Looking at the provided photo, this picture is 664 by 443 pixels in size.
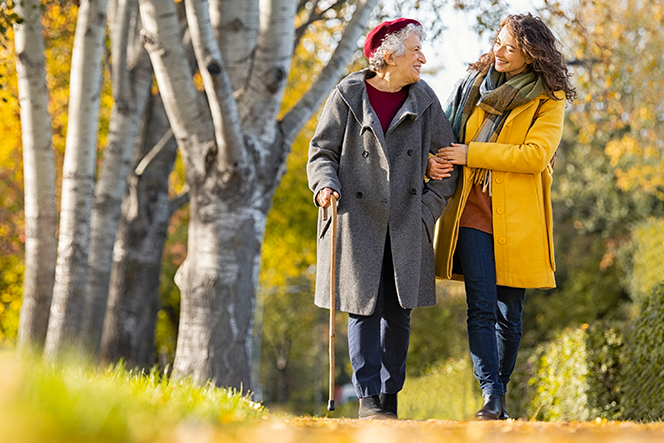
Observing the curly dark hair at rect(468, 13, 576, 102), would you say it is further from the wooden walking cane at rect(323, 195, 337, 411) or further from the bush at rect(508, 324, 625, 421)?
the bush at rect(508, 324, 625, 421)

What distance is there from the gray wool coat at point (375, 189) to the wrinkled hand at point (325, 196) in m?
0.03

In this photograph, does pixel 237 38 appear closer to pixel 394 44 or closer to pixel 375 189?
pixel 394 44

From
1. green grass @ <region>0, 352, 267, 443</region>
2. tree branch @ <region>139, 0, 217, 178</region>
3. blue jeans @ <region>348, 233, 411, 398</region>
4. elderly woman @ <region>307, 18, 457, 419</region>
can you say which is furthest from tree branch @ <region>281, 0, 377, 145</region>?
green grass @ <region>0, 352, 267, 443</region>

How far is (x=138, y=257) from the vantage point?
33.7ft

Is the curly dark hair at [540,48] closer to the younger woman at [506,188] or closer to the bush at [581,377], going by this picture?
the younger woman at [506,188]

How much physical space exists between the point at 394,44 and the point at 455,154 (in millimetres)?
752

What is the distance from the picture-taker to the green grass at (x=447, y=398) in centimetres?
957

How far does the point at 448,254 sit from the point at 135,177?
6.71 metres

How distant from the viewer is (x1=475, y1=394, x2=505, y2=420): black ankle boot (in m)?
3.98

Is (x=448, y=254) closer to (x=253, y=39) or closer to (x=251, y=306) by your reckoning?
(x=251, y=306)

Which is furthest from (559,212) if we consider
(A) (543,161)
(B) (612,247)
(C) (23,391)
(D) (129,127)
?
(C) (23,391)

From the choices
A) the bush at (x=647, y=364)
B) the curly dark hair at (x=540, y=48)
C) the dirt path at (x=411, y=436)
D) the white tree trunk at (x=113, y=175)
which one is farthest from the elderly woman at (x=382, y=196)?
the white tree trunk at (x=113, y=175)

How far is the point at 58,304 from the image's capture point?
24.3ft

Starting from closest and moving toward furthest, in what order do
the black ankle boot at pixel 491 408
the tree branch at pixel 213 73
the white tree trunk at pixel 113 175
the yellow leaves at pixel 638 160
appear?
the black ankle boot at pixel 491 408 < the tree branch at pixel 213 73 < the white tree trunk at pixel 113 175 < the yellow leaves at pixel 638 160
